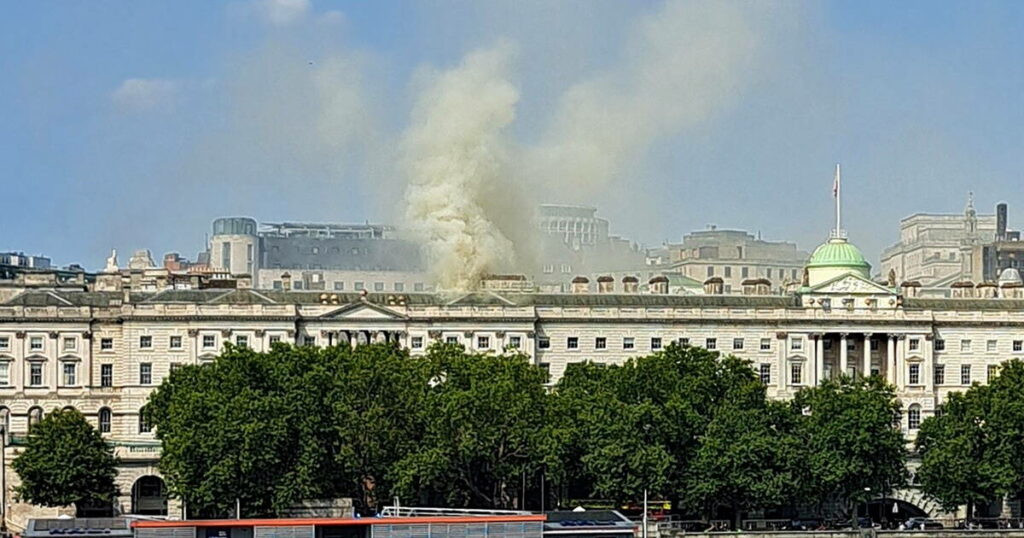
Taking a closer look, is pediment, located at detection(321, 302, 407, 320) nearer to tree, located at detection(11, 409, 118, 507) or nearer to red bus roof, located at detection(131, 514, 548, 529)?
tree, located at detection(11, 409, 118, 507)

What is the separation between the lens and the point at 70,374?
13625 cm

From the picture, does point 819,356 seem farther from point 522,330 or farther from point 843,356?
point 522,330

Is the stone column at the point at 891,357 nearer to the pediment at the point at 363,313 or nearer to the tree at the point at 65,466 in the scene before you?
the pediment at the point at 363,313

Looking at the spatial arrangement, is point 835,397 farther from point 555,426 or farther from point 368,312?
point 368,312

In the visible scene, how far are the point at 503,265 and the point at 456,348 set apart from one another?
1324 inches

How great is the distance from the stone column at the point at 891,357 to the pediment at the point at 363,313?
3025 centimetres

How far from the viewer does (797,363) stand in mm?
141500

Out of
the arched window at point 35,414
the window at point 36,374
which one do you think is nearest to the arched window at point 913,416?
the arched window at point 35,414

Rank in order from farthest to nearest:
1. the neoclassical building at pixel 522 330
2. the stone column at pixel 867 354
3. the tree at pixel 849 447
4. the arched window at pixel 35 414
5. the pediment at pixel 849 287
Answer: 1. the pediment at pixel 849 287
2. the stone column at pixel 867 354
3. the neoclassical building at pixel 522 330
4. the arched window at pixel 35 414
5. the tree at pixel 849 447

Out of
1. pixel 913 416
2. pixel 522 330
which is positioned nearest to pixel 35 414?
pixel 522 330

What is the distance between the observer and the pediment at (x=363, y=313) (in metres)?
137

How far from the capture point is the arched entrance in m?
120

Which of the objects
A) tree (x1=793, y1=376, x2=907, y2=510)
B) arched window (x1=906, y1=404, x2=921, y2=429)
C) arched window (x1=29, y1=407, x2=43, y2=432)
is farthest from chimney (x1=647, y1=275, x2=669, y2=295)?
arched window (x1=29, y1=407, x2=43, y2=432)

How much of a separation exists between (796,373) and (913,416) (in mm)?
7613
